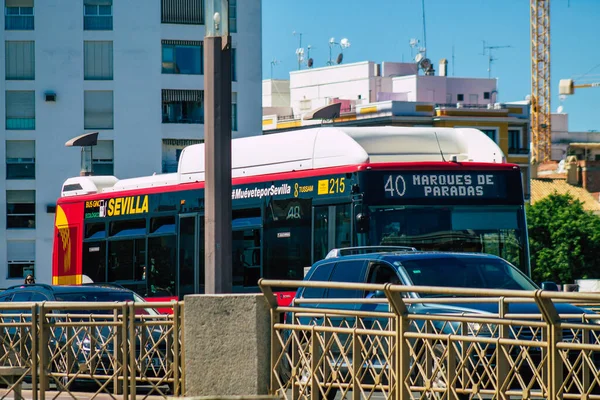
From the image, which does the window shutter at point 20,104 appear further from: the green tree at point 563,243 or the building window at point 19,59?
the green tree at point 563,243

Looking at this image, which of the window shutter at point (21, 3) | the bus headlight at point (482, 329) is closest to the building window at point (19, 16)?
the window shutter at point (21, 3)

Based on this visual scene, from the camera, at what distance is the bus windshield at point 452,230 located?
17.3m

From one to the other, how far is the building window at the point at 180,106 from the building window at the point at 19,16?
23.2ft

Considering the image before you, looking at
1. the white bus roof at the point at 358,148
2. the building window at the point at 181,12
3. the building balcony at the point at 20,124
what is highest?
the building window at the point at 181,12

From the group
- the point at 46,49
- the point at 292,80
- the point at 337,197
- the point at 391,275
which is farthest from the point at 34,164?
the point at 292,80

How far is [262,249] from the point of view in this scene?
19516mm

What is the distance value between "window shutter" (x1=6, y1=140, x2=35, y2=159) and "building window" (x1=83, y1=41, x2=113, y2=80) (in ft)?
13.6

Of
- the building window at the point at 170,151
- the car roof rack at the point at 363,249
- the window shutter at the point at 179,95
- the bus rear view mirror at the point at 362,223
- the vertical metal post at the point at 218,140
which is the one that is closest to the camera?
the vertical metal post at the point at 218,140

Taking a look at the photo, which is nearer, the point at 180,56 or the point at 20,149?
the point at 20,149

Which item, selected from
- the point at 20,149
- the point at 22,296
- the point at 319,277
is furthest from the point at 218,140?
the point at 20,149

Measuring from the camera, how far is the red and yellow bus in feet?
57.3

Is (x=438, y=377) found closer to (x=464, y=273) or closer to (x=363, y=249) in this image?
(x=464, y=273)

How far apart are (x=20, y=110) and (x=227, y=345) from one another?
167 ft

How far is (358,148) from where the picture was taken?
58.6 feet
